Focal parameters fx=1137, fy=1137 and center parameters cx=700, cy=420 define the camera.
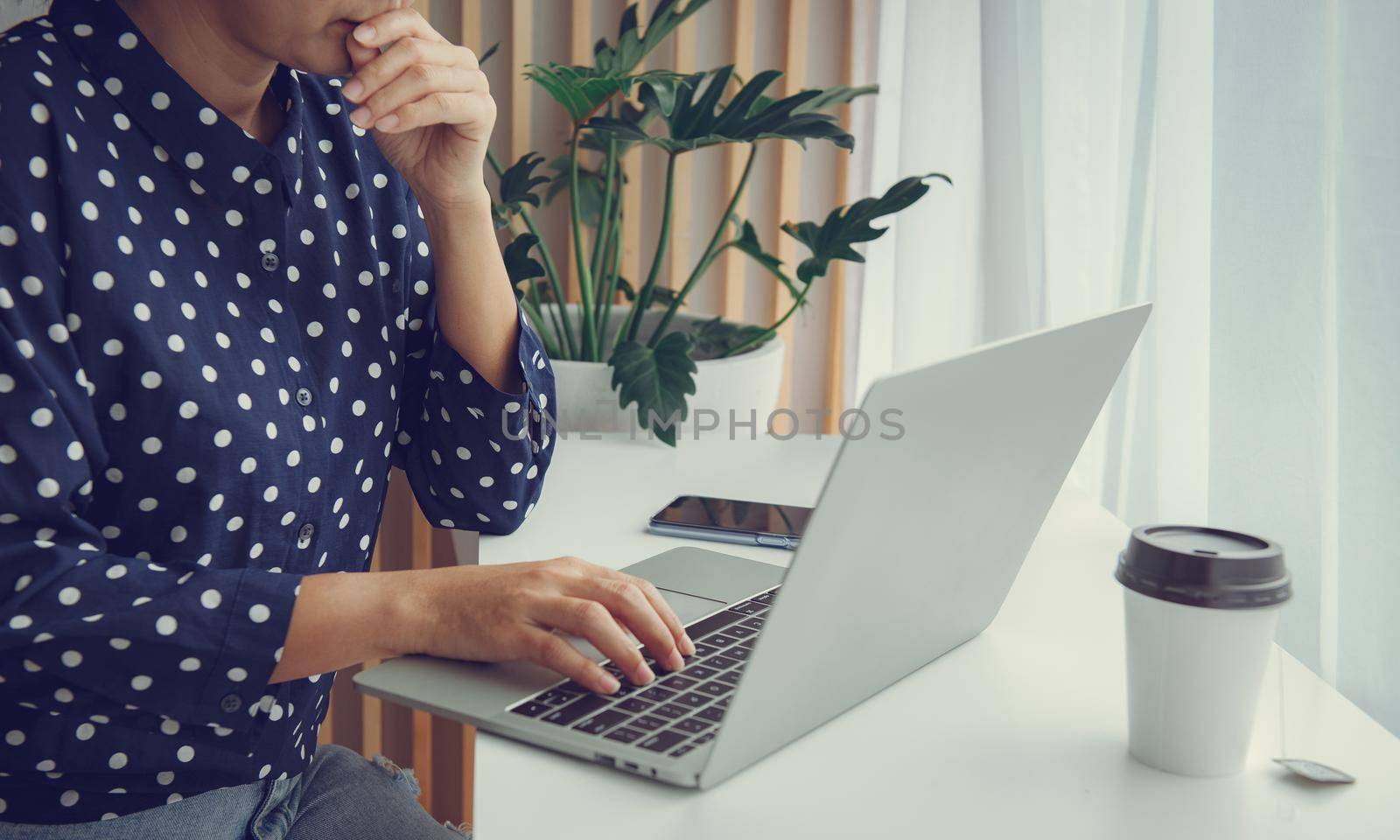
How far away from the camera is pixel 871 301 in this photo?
188 centimetres

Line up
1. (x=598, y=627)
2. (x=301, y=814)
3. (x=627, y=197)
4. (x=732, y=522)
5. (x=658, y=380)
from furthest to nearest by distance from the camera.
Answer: (x=627, y=197), (x=658, y=380), (x=732, y=522), (x=301, y=814), (x=598, y=627)

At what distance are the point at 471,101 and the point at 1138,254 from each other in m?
0.75

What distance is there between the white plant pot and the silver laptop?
2.27ft

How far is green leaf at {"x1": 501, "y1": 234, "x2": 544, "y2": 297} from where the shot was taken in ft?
4.87

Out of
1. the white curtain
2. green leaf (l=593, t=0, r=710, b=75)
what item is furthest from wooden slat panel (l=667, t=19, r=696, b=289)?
the white curtain

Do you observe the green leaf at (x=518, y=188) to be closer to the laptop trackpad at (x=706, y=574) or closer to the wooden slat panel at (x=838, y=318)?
the wooden slat panel at (x=838, y=318)

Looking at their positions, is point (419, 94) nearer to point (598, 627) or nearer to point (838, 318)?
point (598, 627)

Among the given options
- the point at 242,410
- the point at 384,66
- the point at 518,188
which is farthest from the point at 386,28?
the point at 518,188

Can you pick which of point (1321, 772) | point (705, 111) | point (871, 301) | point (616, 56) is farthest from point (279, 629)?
point (871, 301)

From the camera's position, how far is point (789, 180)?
188 centimetres

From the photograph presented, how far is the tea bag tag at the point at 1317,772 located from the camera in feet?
1.84

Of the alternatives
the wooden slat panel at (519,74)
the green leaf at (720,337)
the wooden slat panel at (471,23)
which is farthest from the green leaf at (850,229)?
the wooden slat panel at (471,23)

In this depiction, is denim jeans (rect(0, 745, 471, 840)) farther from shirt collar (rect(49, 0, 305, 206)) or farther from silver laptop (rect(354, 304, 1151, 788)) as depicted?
shirt collar (rect(49, 0, 305, 206))

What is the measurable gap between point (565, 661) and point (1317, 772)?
388 mm
